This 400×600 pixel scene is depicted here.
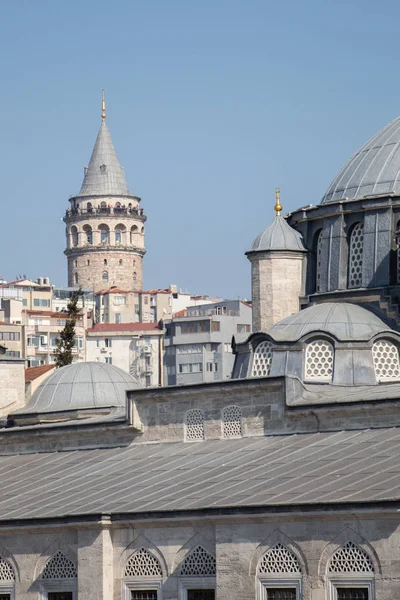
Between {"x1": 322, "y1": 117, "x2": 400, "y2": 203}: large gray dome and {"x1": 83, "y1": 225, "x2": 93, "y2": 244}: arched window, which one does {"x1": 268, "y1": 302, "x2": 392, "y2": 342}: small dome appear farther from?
{"x1": 83, "y1": 225, "x2": 93, "y2": 244}: arched window

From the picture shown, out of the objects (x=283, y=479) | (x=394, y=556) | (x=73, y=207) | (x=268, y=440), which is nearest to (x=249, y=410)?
(x=268, y=440)

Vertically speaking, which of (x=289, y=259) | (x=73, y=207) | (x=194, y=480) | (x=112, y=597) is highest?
(x=73, y=207)

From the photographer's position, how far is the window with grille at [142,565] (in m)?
30.5

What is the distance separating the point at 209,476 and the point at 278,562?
4.18 meters

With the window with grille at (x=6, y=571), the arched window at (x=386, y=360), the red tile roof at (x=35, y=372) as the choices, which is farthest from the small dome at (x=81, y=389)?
the red tile roof at (x=35, y=372)

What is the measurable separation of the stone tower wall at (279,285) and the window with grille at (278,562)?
13697mm

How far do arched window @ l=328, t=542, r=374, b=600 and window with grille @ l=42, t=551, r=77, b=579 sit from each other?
6.10m

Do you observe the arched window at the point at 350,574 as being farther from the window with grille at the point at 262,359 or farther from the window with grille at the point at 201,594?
the window with grille at the point at 262,359

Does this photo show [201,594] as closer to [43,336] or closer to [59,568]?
[59,568]

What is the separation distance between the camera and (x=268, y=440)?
33031 mm

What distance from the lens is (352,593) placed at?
27.5 metres

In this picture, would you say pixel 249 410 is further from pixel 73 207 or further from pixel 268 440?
pixel 73 207

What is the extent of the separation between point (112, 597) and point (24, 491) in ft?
16.1

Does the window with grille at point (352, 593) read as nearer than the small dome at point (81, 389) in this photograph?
Yes
